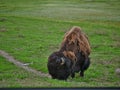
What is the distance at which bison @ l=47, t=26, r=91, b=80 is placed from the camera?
587 cm

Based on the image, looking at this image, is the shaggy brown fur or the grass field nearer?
the shaggy brown fur

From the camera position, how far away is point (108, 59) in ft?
23.4

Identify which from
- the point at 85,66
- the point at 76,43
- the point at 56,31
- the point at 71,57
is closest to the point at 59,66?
the point at 71,57

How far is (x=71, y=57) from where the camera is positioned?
20.0 ft

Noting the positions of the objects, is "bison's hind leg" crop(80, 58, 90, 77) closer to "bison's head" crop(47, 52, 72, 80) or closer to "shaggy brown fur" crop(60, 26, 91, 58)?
"shaggy brown fur" crop(60, 26, 91, 58)

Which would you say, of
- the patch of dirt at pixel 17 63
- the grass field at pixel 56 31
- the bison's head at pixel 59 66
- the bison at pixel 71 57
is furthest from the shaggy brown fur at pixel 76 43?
the patch of dirt at pixel 17 63

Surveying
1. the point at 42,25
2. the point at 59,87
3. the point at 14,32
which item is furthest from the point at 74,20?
the point at 59,87

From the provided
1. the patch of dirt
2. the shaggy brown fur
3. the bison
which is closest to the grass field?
the patch of dirt

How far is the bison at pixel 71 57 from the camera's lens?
5.87 meters

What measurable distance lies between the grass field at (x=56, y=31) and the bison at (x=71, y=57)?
0.33 m

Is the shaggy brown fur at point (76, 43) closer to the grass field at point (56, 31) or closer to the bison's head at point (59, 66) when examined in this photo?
the bison's head at point (59, 66)

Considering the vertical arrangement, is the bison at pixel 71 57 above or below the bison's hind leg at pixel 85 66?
above

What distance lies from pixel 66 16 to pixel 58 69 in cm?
197

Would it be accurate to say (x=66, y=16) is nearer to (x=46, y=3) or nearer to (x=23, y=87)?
(x=46, y=3)
